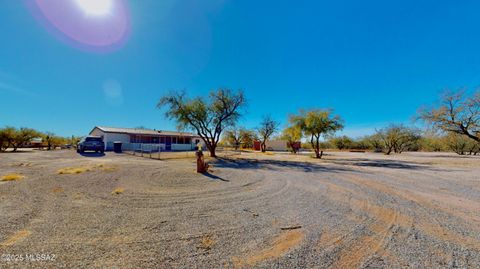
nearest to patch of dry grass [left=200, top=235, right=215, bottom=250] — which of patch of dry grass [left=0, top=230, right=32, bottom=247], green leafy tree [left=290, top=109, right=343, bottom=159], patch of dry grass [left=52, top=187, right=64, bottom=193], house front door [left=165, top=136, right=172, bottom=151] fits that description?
patch of dry grass [left=0, top=230, right=32, bottom=247]

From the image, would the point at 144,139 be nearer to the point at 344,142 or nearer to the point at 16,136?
the point at 16,136

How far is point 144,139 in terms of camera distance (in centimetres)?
3069

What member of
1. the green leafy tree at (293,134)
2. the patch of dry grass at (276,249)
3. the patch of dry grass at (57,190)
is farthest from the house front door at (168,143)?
the patch of dry grass at (276,249)

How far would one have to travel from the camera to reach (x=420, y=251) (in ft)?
8.79

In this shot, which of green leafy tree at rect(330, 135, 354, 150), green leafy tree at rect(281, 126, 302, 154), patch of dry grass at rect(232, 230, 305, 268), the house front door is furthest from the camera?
green leafy tree at rect(330, 135, 354, 150)

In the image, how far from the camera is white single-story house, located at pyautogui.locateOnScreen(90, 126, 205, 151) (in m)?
28.1

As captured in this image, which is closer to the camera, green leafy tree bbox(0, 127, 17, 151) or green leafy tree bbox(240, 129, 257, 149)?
green leafy tree bbox(0, 127, 17, 151)

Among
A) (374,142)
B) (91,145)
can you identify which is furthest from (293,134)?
Result: (374,142)

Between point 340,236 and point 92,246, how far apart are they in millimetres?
3748

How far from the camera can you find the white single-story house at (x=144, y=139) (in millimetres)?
28109

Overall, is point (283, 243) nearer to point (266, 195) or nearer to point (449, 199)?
point (266, 195)

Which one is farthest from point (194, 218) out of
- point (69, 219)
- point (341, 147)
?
point (341, 147)

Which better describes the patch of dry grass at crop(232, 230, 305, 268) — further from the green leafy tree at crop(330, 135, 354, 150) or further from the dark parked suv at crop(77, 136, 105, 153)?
the green leafy tree at crop(330, 135, 354, 150)

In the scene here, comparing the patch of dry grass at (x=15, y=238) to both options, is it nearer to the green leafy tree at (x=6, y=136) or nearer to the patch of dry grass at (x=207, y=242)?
the patch of dry grass at (x=207, y=242)
